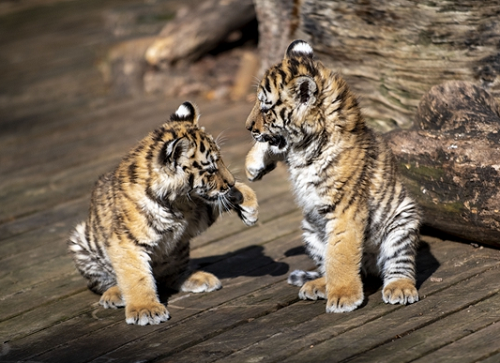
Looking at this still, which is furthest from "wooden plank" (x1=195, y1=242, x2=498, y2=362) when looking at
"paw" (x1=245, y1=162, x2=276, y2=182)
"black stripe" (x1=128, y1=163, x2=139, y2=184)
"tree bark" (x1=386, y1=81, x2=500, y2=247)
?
"black stripe" (x1=128, y1=163, x2=139, y2=184)

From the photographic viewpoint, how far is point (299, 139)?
424 centimetres

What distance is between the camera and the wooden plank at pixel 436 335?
3441 millimetres

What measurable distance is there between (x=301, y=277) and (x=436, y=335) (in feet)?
3.44

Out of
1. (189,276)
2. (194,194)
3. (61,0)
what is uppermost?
(194,194)

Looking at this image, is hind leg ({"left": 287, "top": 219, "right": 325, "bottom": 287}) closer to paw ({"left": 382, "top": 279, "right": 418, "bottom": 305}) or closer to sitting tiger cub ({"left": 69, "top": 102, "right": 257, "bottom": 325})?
sitting tiger cub ({"left": 69, "top": 102, "right": 257, "bottom": 325})

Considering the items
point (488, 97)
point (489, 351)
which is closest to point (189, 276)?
point (489, 351)

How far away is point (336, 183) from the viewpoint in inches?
164

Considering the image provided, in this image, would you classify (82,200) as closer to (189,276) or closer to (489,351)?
(189,276)

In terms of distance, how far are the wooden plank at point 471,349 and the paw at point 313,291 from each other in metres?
0.90

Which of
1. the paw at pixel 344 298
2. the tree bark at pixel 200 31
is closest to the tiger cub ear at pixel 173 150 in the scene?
the paw at pixel 344 298

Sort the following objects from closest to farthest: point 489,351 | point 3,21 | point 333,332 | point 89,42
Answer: point 489,351 → point 333,332 → point 89,42 → point 3,21

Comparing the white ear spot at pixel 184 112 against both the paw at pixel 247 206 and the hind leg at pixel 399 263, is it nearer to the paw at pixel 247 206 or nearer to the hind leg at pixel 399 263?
the paw at pixel 247 206

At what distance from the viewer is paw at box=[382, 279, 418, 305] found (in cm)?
400

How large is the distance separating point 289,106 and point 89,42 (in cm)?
914
